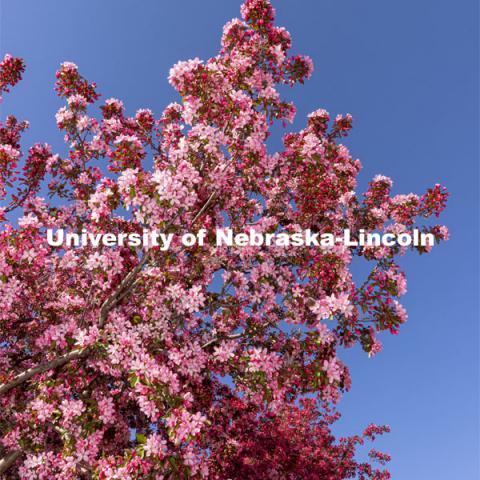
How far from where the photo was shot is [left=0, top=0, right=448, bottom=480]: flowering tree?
883 centimetres

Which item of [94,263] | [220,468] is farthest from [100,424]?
[220,468]

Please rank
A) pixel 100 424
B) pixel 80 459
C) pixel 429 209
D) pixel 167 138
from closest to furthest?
pixel 80 459 → pixel 100 424 → pixel 429 209 → pixel 167 138

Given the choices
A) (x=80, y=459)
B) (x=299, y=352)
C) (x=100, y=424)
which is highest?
(x=299, y=352)

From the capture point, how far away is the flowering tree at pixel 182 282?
8.83m

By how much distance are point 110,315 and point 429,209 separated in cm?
881

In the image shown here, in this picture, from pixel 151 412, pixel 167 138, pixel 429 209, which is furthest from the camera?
pixel 167 138

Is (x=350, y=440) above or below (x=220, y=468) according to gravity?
above

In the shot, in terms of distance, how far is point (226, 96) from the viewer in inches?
405

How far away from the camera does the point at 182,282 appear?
10453 mm

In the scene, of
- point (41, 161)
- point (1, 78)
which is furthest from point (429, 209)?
point (1, 78)

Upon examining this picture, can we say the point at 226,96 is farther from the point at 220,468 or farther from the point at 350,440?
the point at 350,440

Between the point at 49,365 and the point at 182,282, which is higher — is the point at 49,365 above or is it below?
below

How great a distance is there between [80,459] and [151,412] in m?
2.07

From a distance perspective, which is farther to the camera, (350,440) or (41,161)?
(350,440)
